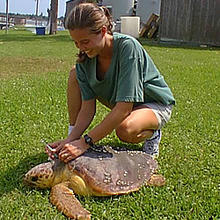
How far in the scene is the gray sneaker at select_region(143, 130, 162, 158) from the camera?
2.65 metres

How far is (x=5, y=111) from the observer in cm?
374

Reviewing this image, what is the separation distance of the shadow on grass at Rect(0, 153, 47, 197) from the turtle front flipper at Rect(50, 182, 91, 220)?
0.23 m

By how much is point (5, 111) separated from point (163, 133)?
1.56 m

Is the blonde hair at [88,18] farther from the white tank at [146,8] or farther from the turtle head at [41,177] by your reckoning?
the white tank at [146,8]

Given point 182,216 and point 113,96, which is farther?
point 113,96

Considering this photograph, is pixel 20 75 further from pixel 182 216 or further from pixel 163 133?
pixel 182 216

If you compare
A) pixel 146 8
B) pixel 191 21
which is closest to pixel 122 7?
pixel 146 8

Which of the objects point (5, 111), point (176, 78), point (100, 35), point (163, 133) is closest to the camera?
point (100, 35)

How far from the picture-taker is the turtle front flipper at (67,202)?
75.2 inches

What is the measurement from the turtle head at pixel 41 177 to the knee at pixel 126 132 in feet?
1.61

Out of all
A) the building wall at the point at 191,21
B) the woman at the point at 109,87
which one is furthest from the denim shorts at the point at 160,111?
the building wall at the point at 191,21

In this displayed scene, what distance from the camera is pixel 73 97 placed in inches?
104

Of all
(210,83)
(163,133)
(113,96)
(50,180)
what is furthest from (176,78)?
(50,180)

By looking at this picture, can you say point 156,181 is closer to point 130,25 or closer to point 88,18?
point 88,18
